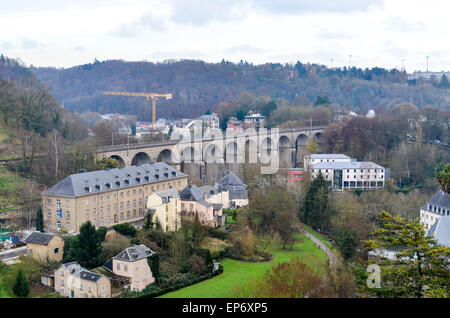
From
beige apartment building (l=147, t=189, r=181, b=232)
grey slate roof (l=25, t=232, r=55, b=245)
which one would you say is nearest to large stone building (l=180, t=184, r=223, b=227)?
beige apartment building (l=147, t=189, r=181, b=232)

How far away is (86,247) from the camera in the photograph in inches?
986

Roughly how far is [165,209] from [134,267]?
860 cm

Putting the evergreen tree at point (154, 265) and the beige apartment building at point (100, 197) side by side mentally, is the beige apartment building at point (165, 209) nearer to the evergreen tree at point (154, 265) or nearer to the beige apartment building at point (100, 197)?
the beige apartment building at point (100, 197)

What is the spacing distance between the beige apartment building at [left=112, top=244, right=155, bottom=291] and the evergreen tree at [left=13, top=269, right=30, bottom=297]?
392 centimetres

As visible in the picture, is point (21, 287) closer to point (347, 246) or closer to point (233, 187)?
point (347, 246)

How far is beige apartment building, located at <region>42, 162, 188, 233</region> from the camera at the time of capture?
30797 millimetres

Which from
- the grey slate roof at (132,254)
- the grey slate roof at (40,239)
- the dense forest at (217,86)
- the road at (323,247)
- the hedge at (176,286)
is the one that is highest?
the dense forest at (217,86)

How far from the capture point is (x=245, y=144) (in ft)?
204

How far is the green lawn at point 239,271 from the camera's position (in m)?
23.4

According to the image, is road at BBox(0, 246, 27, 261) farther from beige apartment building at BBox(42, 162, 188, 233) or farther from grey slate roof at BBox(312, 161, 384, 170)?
grey slate roof at BBox(312, 161, 384, 170)

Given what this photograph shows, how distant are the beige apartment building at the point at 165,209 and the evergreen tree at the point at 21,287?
34.5 feet

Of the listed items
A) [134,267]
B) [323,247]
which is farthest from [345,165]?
[134,267]

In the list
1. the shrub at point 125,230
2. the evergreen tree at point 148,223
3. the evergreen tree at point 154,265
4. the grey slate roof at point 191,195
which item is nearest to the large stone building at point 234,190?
the grey slate roof at point 191,195

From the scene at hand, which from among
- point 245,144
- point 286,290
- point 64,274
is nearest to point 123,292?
point 64,274
